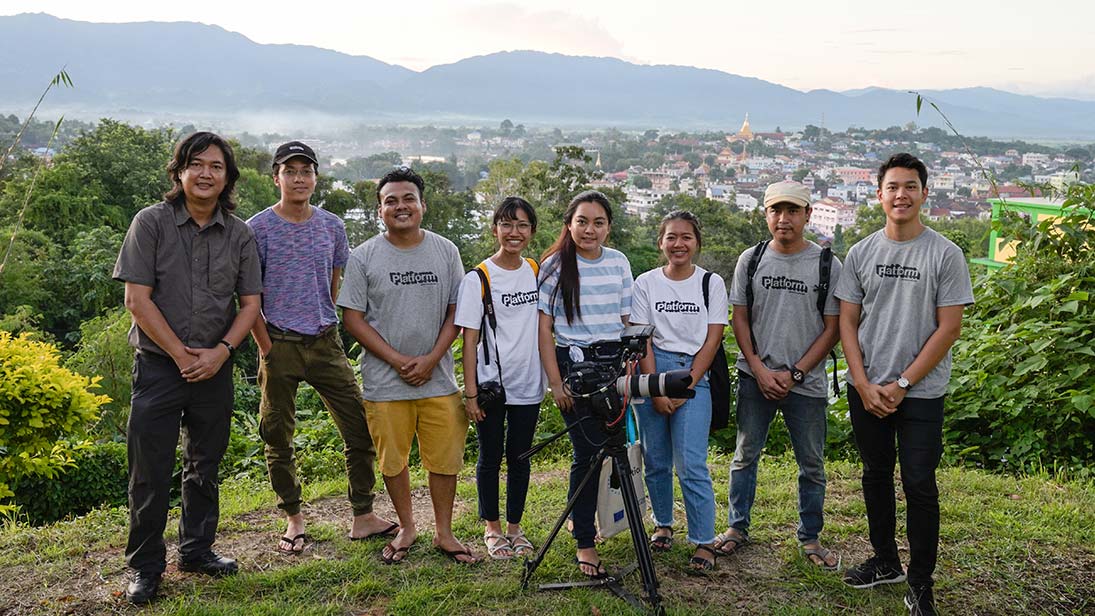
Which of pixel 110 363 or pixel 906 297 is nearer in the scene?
pixel 906 297

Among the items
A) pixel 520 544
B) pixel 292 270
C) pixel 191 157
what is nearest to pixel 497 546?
pixel 520 544

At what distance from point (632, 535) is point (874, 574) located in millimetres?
1122

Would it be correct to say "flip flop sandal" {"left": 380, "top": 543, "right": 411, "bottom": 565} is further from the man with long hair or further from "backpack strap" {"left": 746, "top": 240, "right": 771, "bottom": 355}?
"backpack strap" {"left": 746, "top": 240, "right": 771, "bottom": 355}

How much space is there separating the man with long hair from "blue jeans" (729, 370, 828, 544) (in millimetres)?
2323

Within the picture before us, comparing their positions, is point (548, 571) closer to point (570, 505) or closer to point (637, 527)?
point (570, 505)

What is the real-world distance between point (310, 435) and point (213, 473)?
9.68 feet

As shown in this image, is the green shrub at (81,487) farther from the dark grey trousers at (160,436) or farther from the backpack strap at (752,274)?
the backpack strap at (752,274)

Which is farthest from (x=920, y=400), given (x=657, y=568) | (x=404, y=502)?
(x=404, y=502)

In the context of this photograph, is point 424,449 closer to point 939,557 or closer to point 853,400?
point 853,400

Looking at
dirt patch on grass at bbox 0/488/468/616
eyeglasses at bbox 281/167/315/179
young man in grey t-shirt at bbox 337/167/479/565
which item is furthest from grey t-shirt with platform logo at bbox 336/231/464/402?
dirt patch on grass at bbox 0/488/468/616

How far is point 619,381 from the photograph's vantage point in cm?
334

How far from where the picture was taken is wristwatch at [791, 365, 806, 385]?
142 inches

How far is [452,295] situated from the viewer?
12.3ft

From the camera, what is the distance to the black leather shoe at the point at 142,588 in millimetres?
3340
